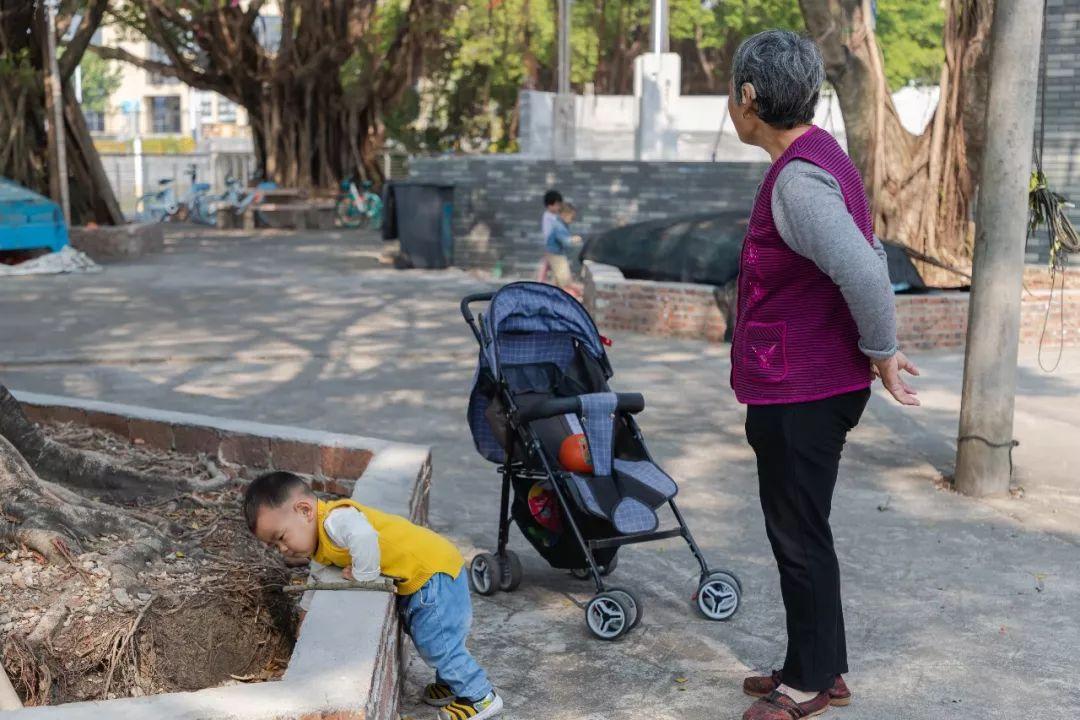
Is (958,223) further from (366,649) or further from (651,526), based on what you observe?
(366,649)

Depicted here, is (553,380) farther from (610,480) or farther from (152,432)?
(152,432)

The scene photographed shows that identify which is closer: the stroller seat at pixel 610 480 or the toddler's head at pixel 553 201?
the stroller seat at pixel 610 480

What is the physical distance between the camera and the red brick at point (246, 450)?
521cm

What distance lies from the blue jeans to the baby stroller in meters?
0.78

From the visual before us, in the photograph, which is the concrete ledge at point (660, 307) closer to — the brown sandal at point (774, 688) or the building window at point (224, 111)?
the brown sandal at point (774, 688)

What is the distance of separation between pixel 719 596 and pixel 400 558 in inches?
55.7

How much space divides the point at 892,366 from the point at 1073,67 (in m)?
10.9

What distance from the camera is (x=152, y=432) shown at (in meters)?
5.54

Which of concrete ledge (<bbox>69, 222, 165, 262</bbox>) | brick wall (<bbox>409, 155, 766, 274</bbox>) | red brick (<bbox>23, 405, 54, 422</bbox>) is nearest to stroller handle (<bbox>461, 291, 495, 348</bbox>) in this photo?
red brick (<bbox>23, 405, 54, 422</bbox>)

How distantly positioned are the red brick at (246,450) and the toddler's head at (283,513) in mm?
1635

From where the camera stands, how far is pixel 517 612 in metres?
4.75

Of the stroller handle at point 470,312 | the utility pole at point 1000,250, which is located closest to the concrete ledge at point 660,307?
the utility pole at point 1000,250

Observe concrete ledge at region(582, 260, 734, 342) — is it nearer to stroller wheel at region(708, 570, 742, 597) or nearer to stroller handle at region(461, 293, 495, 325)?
stroller handle at region(461, 293, 495, 325)

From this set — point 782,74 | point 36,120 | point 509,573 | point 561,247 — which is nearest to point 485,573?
point 509,573
